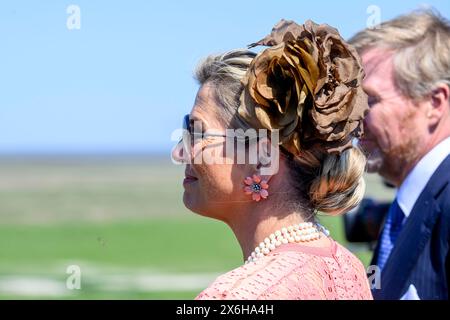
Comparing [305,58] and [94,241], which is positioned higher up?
[305,58]

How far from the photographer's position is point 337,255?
276 cm

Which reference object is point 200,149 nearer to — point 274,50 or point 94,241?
point 274,50

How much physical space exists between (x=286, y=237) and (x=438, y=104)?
6.26 feet

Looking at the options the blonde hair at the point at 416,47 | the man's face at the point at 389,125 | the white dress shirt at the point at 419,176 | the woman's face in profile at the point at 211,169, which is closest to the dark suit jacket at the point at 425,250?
the white dress shirt at the point at 419,176

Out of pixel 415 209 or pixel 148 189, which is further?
pixel 148 189

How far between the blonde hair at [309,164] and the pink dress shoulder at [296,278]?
0.17 meters

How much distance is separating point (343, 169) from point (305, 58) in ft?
1.28

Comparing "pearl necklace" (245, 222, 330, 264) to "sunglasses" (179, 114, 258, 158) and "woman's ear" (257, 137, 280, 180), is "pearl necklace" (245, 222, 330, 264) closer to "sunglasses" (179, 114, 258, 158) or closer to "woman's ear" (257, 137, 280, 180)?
"woman's ear" (257, 137, 280, 180)

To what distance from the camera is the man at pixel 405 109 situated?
14.0 feet

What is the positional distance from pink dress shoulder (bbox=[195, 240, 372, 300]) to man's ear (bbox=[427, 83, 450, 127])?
1729mm

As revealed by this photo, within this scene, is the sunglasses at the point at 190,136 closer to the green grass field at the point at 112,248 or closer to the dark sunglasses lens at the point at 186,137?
the dark sunglasses lens at the point at 186,137

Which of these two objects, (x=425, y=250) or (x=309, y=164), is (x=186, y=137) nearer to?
(x=309, y=164)
